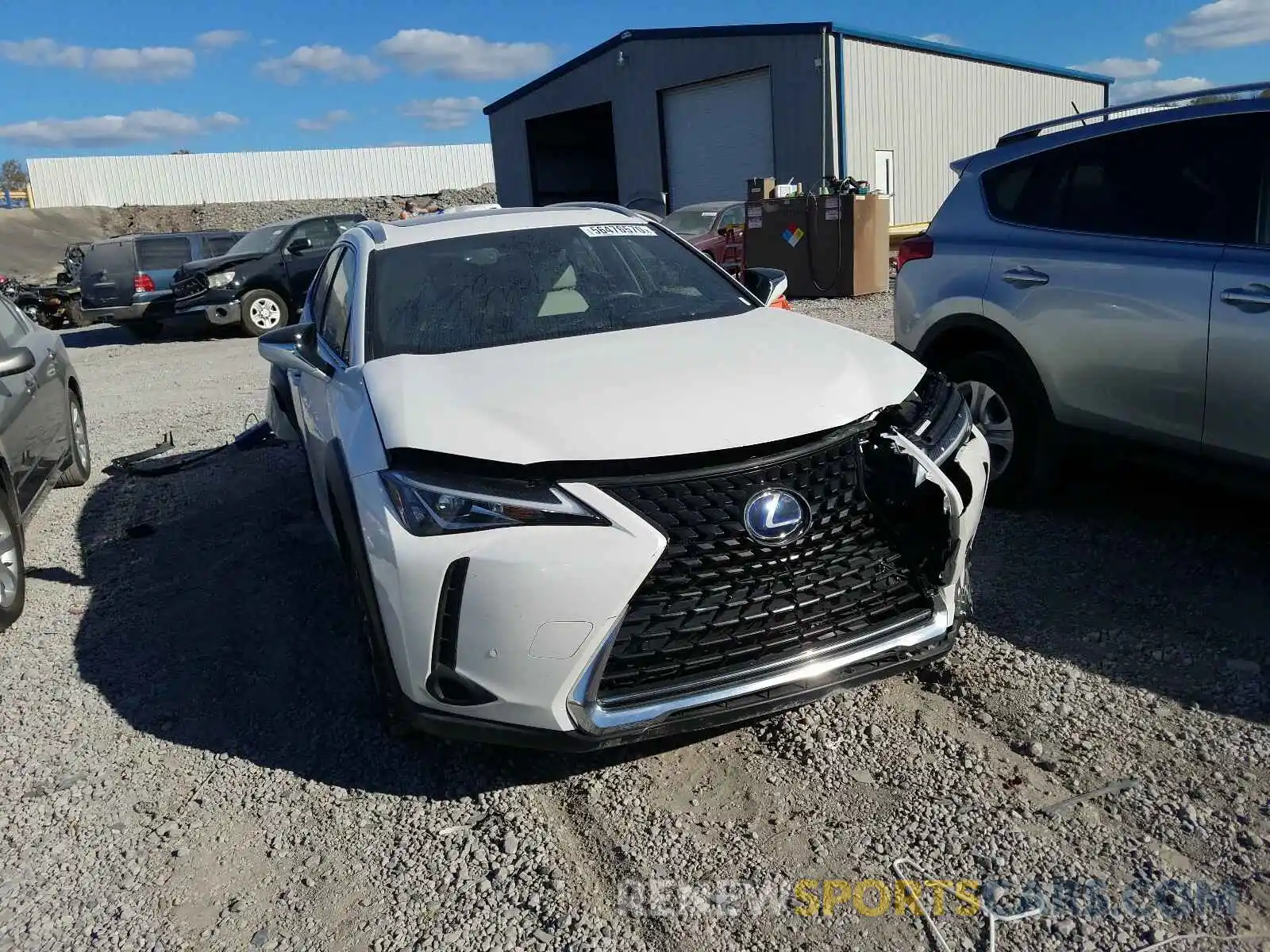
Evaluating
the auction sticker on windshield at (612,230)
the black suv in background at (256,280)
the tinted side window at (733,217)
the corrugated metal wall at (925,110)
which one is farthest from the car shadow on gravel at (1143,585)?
the corrugated metal wall at (925,110)

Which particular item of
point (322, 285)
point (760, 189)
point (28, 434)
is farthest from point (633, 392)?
point (760, 189)

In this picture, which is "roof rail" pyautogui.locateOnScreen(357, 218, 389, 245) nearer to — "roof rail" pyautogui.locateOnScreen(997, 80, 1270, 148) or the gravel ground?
the gravel ground

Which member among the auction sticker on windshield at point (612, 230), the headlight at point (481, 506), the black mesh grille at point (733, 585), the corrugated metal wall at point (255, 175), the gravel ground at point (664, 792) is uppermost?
the corrugated metal wall at point (255, 175)

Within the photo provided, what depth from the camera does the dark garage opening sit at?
30016 mm

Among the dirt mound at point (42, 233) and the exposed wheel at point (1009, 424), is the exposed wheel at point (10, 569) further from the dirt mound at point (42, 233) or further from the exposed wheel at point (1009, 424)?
the dirt mound at point (42, 233)

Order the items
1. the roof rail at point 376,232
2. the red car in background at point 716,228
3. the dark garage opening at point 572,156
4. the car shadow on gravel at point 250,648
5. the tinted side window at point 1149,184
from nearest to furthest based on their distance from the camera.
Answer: the car shadow on gravel at point 250,648 < the tinted side window at point 1149,184 < the roof rail at point 376,232 < the red car in background at point 716,228 < the dark garage opening at point 572,156

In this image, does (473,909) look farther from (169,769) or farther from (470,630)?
(169,769)

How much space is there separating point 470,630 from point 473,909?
69 centimetres

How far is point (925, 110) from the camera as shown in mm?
22375

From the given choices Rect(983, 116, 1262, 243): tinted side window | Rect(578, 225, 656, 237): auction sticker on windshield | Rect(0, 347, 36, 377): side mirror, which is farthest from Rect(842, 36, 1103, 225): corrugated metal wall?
Rect(0, 347, 36, 377): side mirror

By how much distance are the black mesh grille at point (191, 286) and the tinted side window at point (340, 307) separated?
11481mm

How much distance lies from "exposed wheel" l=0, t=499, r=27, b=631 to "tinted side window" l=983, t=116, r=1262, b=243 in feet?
15.7

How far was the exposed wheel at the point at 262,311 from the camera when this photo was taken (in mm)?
14836

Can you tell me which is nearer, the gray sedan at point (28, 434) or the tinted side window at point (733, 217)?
the gray sedan at point (28, 434)
